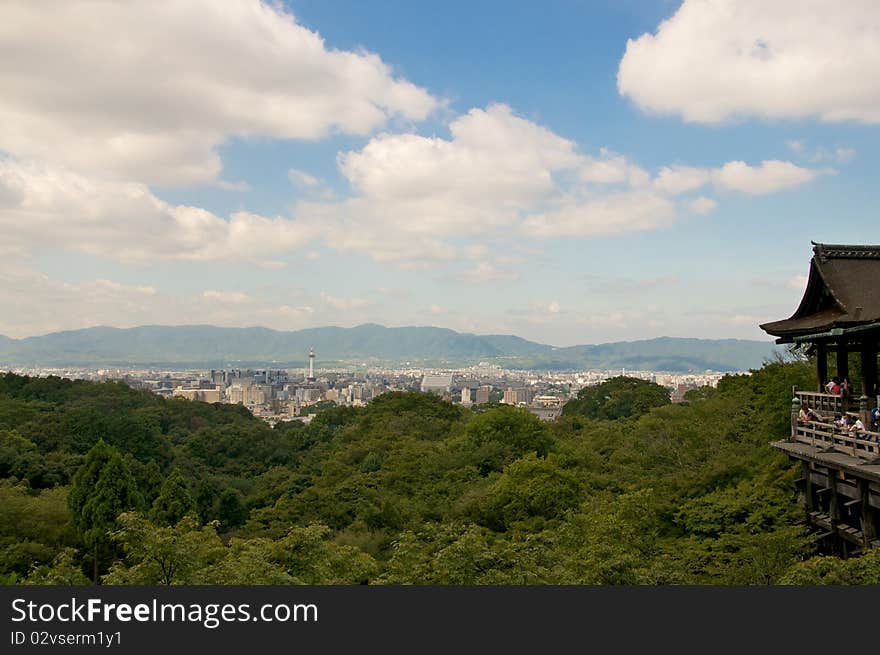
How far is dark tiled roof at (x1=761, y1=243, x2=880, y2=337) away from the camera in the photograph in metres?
11.7

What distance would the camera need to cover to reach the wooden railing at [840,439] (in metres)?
9.92

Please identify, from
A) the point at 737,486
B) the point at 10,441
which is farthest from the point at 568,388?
the point at 737,486

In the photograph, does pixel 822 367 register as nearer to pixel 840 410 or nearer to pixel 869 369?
pixel 840 410

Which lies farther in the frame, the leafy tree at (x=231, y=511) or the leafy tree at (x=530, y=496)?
the leafy tree at (x=231, y=511)

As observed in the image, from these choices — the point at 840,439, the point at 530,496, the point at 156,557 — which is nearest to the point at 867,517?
the point at 840,439

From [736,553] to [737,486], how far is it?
10.4ft

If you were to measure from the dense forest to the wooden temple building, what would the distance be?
656mm

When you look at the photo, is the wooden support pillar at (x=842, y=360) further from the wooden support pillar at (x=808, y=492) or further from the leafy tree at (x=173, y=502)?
the leafy tree at (x=173, y=502)

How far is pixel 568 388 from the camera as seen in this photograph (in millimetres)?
173750

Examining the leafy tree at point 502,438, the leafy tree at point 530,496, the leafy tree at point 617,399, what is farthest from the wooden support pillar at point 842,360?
the leafy tree at point 617,399

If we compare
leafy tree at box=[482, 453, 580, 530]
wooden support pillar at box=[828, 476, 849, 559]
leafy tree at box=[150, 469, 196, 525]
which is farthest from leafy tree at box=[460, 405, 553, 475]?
wooden support pillar at box=[828, 476, 849, 559]

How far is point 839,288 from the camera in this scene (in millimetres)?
12195

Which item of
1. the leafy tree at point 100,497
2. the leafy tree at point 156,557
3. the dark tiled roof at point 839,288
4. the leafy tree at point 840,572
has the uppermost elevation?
the dark tiled roof at point 839,288

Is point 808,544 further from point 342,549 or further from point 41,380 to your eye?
point 41,380
